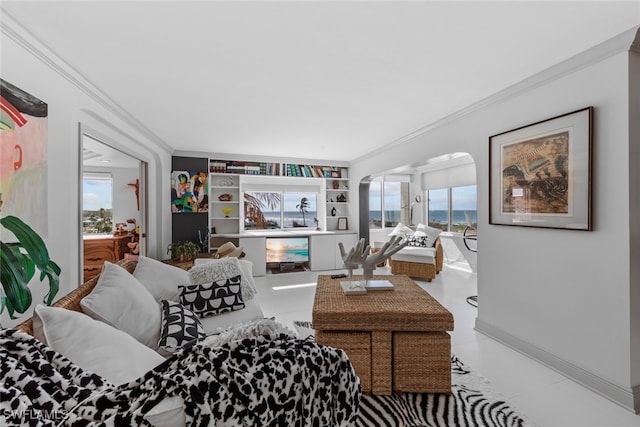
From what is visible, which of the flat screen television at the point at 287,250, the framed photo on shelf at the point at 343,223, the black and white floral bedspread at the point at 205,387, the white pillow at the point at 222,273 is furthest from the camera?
the framed photo on shelf at the point at 343,223

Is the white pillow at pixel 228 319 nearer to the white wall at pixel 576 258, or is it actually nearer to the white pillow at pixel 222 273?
the white pillow at pixel 222 273

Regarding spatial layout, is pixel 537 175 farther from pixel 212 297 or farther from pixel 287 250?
pixel 287 250

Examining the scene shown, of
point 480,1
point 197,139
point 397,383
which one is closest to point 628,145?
point 480,1

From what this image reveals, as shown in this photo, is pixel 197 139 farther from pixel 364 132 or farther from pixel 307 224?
pixel 307 224

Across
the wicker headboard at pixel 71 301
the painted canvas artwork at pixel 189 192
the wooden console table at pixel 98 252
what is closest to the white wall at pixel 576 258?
the wicker headboard at pixel 71 301

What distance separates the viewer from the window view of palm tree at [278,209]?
5941 mm

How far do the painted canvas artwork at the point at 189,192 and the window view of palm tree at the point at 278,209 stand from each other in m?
0.90

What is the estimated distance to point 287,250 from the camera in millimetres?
5707

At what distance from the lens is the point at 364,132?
3.92 metres

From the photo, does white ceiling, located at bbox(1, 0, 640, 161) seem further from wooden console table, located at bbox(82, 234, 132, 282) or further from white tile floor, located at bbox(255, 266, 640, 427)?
wooden console table, located at bbox(82, 234, 132, 282)

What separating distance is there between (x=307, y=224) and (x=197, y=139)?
2.94m

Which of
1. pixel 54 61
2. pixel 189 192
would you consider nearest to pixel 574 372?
pixel 54 61

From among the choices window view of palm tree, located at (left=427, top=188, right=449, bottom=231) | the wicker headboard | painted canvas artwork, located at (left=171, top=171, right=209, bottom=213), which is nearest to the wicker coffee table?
the wicker headboard

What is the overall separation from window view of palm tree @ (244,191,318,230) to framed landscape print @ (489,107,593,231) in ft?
13.3
